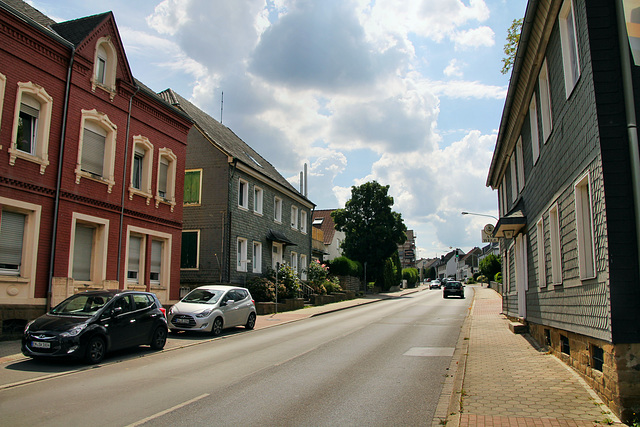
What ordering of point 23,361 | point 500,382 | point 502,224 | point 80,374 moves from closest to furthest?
point 500,382, point 80,374, point 23,361, point 502,224

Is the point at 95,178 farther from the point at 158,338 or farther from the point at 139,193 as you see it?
the point at 158,338

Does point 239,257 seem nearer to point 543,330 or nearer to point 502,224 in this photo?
point 502,224

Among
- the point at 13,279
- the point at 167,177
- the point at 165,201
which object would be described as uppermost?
A: the point at 167,177

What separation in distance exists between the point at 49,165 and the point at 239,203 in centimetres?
1291

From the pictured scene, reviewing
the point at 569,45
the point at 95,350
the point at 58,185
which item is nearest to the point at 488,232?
the point at 569,45

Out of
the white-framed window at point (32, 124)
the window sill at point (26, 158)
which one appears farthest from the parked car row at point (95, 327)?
the white-framed window at point (32, 124)

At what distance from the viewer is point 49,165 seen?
14977 mm

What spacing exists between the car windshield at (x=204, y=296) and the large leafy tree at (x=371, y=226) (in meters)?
33.9

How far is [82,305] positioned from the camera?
11617 millimetres

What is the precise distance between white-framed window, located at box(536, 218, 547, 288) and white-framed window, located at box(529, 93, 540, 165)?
5.62ft

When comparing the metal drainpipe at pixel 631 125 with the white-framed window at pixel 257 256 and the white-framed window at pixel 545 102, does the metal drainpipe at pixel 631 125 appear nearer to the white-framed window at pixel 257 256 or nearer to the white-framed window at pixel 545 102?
the white-framed window at pixel 545 102

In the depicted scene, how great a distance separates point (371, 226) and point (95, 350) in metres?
42.1

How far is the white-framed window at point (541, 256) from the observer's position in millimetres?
12211

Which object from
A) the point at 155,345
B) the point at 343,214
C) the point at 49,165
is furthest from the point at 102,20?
the point at 343,214
